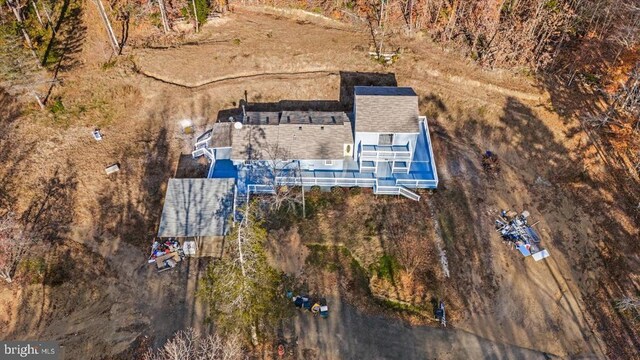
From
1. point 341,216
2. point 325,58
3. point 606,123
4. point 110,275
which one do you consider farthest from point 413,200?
point 110,275

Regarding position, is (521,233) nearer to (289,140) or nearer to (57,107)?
(289,140)

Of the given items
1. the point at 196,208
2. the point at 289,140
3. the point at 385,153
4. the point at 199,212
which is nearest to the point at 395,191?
the point at 385,153

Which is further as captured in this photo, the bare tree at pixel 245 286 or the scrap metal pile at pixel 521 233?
the scrap metal pile at pixel 521 233

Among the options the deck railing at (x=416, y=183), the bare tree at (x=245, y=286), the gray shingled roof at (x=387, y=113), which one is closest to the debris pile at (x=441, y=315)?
the deck railing at (x=416, y=183)

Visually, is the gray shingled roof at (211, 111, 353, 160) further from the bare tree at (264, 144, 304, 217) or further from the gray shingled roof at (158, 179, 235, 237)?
the gray shingled roof at (158, 179, 235, 237)

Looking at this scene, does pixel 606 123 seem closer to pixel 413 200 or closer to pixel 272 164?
pixel 413 200

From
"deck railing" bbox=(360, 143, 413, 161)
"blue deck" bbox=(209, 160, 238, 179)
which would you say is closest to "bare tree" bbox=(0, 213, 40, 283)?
"blue deck" bbox=(209, 160, 238, 179)

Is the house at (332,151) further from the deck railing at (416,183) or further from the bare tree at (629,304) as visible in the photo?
the bare tree at (629,304)

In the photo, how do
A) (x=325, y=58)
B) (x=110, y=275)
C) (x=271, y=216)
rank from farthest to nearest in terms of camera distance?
1. (x=325, y=58)
2. (x=271, y=216)
3. (x=110, y=275)
